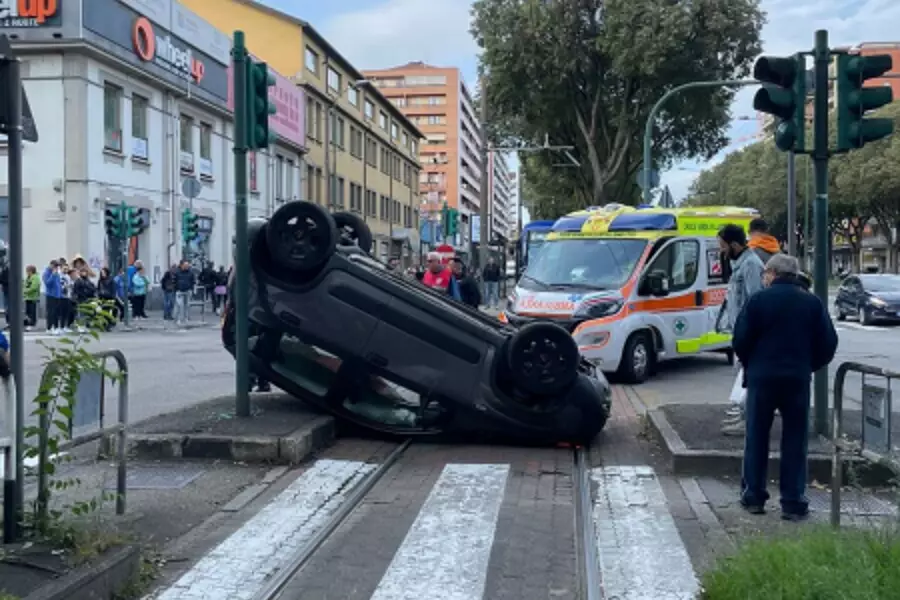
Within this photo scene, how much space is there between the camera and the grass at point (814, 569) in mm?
3984

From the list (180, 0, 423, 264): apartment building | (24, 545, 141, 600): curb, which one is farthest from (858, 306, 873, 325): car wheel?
(24, 545, 141, 600): curb

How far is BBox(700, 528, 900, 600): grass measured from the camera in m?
3.98

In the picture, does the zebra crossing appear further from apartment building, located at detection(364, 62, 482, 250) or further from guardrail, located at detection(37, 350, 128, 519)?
Answer: apartment building, located at detection(364, 62, 482, 250)

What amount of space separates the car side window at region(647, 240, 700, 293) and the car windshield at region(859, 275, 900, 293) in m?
14.7

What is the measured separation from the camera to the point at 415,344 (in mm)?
8328

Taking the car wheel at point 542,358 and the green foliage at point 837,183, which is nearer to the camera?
the car wheel at point 542,358

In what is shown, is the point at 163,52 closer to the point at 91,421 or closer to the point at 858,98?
the point at 858,98

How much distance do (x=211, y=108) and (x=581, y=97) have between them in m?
13.4

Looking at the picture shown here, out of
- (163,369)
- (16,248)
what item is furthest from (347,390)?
(163,369)

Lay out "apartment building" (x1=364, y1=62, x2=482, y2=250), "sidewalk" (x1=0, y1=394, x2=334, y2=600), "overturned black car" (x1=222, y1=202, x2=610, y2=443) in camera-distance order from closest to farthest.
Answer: "sidewalk" (x1=0, y1=394, x2=334, y2=600) < "overturned black car" (x1=222, y1=202, x2=610, y2=443) < "apartment building" (x1=364, y1=62, x2=482, y2=250)

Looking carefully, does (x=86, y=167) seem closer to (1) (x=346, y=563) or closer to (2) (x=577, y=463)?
(2) (x=577, y=463)

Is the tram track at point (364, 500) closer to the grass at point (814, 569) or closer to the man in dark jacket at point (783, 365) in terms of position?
the grass at point (814, 569)

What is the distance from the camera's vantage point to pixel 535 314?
13.7 meters

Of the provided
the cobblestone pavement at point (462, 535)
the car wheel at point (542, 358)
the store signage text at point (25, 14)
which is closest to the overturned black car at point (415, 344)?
the car wheel at point (542, 358)
